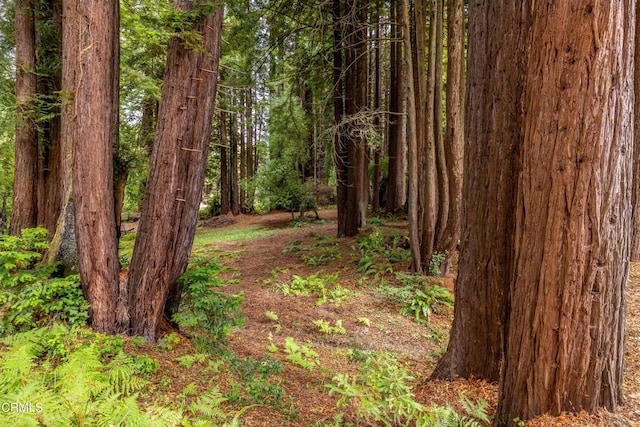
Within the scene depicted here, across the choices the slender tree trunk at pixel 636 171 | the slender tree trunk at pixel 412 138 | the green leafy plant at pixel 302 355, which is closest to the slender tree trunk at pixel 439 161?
the slender tree trunk at pixel 412 138

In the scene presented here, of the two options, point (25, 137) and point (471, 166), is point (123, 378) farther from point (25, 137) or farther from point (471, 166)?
point (25, 137)

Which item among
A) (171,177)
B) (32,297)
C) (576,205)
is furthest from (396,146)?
(32,297)

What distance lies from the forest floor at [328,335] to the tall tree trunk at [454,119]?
2.81ft

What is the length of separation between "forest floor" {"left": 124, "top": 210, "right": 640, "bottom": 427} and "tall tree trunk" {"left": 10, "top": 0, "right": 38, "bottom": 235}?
12.3 feet

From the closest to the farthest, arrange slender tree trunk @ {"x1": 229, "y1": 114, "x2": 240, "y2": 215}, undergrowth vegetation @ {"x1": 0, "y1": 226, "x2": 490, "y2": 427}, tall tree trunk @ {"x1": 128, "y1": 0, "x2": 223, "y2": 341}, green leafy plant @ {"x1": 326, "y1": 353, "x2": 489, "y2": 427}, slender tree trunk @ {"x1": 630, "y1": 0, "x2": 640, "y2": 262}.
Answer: undergrowth vegetation @ {"x1": 0, "y1": 226, "x2": 490, "y2": 427}
green leafy plant @ {"x1": 326, "y1": 353, "x2": 489, "y2": 427}
tall tree trunk @ {"x1": 128, "y1": 0, "x2": 223, "y2": 341}
slender tree trunk @ {"x1": 630, "y1": 0, "x2": 640, "y2": 262}
slender tree trunk @ {"x1": 229, "y1": 114, "x2": 240, "y2": 215}

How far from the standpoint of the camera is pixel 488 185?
290 centimetres

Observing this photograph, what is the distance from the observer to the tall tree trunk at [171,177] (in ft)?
12.6

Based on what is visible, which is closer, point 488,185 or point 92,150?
point 488,185

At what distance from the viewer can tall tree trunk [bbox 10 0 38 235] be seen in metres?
5.67

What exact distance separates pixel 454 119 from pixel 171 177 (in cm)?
494

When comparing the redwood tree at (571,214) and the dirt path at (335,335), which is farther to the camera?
the dirt path at (335,335)

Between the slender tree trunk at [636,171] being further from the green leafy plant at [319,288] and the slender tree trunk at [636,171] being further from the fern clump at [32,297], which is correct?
the fern clump at [32,297]

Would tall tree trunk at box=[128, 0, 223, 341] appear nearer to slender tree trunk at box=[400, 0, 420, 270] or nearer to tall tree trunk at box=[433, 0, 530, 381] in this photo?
tall tree trunk at box=[433, 0, 530, 381]

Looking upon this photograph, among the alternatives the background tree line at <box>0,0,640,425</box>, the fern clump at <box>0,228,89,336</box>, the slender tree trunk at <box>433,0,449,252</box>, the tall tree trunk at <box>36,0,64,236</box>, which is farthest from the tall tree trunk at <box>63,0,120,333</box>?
the slender tree trunk at <box>433,0,449,252</box>
